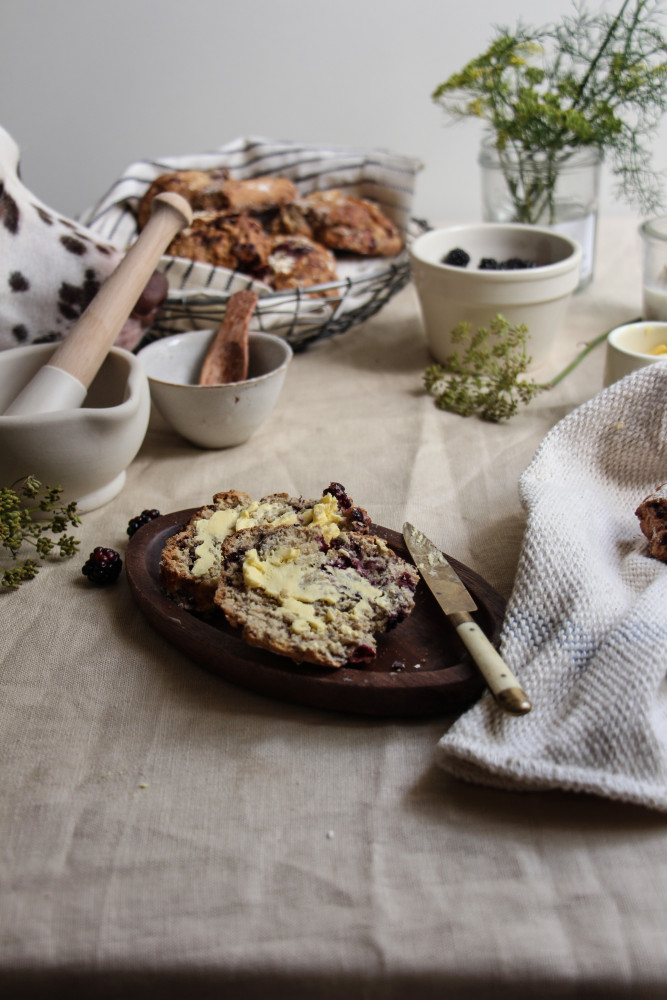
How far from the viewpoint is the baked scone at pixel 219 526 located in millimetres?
951

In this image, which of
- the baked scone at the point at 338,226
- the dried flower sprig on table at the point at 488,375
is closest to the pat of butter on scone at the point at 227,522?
the dried flower sprig on table at the point at 488,375

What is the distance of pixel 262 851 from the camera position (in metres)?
0.72

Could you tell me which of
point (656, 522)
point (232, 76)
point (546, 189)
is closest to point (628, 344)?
point (656, 522)

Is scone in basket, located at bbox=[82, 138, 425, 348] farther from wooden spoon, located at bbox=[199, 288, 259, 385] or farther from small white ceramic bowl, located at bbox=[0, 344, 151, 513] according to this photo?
small white ceramic bowl, located at bbox=[0, 344, 151, 513]

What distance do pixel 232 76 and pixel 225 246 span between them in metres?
1.50

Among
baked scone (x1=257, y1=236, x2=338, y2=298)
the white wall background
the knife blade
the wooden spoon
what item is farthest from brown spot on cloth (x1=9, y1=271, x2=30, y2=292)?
the white wall background

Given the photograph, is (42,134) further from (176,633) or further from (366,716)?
(366,716)

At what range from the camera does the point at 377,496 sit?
1269 mm

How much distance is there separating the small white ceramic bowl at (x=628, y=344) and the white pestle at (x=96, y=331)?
0.79 m

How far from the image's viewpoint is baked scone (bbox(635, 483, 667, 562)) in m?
0.95

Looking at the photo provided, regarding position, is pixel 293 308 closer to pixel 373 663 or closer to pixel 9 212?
pixel 9 212

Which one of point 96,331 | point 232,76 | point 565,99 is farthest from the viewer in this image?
point 232,76

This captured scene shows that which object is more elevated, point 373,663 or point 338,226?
point 338,226

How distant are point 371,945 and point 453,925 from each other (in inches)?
2.7
